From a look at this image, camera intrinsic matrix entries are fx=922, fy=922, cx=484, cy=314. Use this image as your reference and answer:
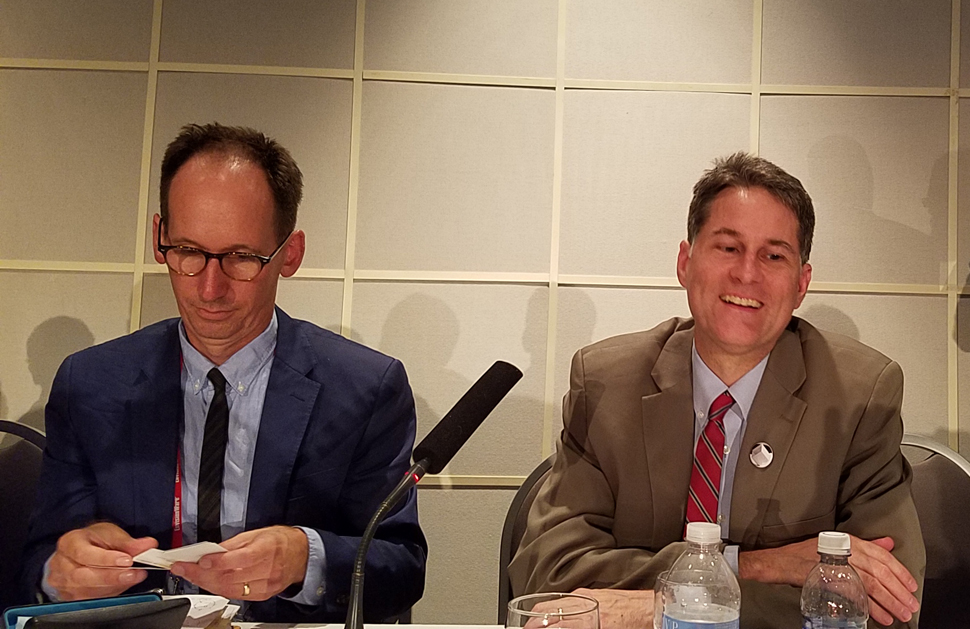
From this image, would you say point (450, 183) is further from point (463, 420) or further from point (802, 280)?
point (463, 420)

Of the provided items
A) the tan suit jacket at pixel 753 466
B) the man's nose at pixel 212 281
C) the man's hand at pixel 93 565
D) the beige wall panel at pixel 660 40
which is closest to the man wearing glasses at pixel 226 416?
the man's nose at pixel 212 281

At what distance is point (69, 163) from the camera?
2.83 metres

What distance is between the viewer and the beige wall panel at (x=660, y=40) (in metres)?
2.87

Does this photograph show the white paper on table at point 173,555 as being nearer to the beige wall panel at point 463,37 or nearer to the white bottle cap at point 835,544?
the white bottle cap at point 835,544

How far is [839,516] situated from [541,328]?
1090 mm

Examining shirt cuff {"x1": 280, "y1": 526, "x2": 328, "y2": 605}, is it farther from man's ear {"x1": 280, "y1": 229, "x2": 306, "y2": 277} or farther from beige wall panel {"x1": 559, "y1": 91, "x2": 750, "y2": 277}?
beige wall panel {"x1": 559, "y1": 91, "x2": 750, "y2": 277}

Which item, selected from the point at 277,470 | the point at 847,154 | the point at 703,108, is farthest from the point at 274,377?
the point at 847,154

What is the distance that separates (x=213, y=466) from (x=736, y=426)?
1.16 meters

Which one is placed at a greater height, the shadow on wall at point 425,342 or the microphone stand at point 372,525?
the shadow on wall at point 425,342

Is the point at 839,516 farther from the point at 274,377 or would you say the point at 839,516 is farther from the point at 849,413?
the point at 274,377

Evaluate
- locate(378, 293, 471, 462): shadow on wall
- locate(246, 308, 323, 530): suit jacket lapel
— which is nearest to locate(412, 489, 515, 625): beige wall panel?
locate(378, 293, 471, 462): shadow on wall

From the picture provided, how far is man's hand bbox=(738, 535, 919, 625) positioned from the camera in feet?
5.53

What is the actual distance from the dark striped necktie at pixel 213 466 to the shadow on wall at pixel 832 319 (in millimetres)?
1759

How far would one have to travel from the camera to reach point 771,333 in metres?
2.06
